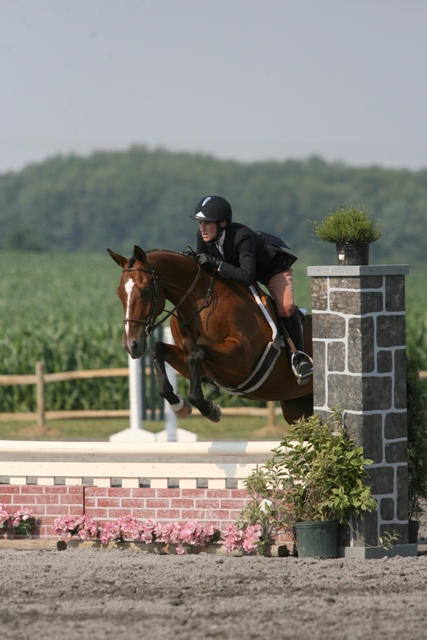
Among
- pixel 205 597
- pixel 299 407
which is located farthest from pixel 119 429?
pixel 205 597

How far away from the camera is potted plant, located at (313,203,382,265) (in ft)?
18.9

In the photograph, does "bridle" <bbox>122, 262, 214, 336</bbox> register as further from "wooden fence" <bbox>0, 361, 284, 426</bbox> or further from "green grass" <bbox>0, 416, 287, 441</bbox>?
"wooden fence" <bbox>0, 361, 284, 426</bbox>

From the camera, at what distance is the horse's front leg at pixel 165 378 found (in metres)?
6.20

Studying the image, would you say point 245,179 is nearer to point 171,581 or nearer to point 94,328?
point 94,328

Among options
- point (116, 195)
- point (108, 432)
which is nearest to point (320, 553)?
point (108, 432)

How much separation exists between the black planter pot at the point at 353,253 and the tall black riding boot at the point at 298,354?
3.08ft

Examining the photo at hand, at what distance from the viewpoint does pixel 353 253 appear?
18.9 ft

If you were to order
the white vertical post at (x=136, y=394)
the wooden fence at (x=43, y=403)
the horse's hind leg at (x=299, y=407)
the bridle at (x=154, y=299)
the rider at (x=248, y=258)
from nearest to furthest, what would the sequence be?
the bridle at (x=154, y=299), the rider at (x=248, y=258), the horse's hind leg at (x=299, y=407), the white vertical post at (x=136, y=394), the wooden fence at (x=43, y=403)

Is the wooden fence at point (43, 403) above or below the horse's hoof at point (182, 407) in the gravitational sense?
below

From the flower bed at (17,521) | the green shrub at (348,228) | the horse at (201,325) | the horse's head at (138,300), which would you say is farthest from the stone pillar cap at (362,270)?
the flower bed at (17,521)

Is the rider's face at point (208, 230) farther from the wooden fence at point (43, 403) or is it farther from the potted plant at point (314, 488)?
the wooden fence at point (43, 403)

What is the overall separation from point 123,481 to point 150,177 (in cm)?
9321

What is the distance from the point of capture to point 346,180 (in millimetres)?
94938

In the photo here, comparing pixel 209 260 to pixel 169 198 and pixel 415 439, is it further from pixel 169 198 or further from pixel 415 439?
pixel 169 198
